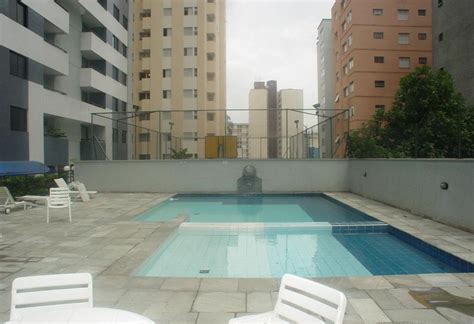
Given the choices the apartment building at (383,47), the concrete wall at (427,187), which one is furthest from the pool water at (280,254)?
the apartment building at (383,47)

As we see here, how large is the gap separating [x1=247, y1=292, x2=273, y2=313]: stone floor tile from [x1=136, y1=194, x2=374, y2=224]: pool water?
19.0 feet

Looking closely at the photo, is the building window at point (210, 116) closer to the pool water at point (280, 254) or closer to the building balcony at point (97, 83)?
the building balcony at point (97, 83)

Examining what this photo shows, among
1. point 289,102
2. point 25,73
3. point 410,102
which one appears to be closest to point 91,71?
point 25,73

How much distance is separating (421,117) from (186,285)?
25.9 metres

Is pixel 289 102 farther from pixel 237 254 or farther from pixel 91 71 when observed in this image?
pixel 237 254

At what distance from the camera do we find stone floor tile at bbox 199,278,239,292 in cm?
436

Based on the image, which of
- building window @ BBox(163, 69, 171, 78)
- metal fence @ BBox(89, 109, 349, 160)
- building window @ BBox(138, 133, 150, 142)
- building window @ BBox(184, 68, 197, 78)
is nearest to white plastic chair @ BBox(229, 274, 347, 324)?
metal fence @ BBox(89, 109, 349, 160)

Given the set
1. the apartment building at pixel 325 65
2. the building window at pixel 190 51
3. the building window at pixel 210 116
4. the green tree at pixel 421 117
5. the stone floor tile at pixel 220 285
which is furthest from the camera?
the apartment building at pixel 325 65

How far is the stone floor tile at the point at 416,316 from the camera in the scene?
3.44 meters

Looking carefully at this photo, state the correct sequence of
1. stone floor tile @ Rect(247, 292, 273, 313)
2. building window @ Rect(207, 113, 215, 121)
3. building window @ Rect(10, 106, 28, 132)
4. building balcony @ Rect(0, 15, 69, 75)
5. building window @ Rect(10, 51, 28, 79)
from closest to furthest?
stone floor tile @ Rect(247, 292, 273, 313) < building balcony @ Rect(0, 15, 69, 75) < building window @ Rect(10, 106, 28, 132) < building window @ Rect(10, 51, 28, 79) < building window @ Rect(207, 113, 215, 121)

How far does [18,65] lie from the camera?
19.9 meters

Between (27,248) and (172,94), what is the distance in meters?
37.2

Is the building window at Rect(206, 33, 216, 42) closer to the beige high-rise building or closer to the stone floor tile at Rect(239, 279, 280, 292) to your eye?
the beige high-rise building

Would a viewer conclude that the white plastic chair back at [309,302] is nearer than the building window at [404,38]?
Yes
